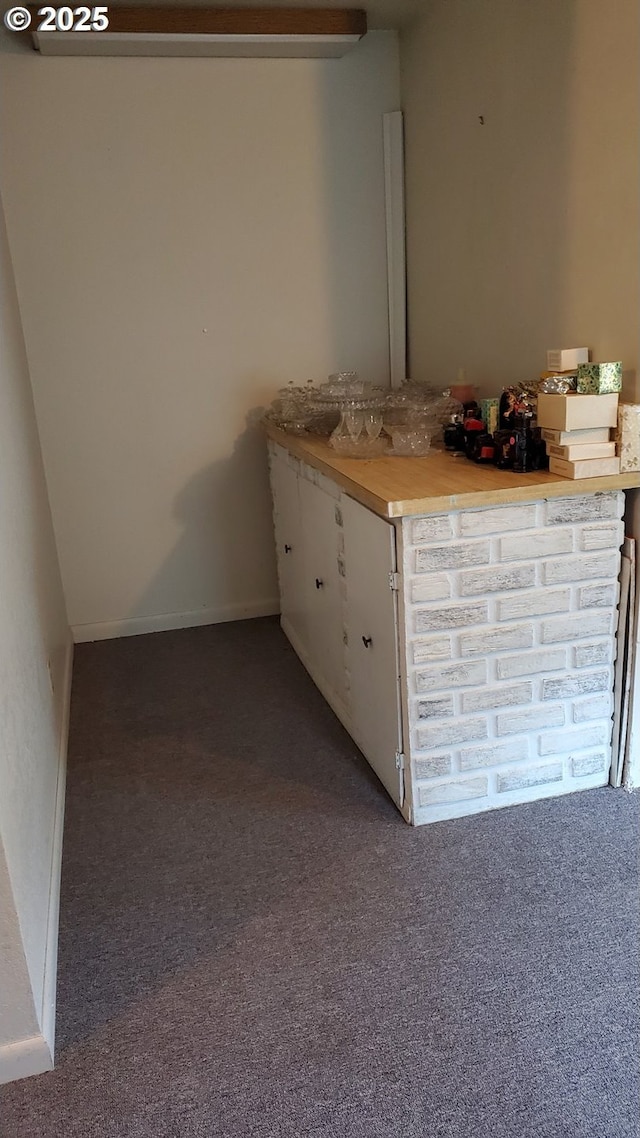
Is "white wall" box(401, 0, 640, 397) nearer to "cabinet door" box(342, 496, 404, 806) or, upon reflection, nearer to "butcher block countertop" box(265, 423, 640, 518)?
"butcher block countertop" box(265, 423, 640, 518)

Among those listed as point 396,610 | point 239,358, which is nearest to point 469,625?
point 396,610

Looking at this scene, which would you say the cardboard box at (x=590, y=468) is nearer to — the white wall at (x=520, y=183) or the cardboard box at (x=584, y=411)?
the cardboard box at (x=584, y=411)

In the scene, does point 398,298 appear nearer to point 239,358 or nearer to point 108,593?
point 239,358

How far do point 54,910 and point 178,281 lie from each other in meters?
2.21

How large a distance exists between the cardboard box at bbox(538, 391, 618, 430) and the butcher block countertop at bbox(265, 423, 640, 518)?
0.12 meters

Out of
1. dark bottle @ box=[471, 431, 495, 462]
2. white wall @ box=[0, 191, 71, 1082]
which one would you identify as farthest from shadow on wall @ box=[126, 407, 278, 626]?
dark bottle @ box=[471, 431, 495, 462]

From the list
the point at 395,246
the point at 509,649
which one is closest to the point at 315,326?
the point at 395,246

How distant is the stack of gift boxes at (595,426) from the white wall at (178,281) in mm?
1527

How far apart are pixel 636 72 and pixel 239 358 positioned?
176cm

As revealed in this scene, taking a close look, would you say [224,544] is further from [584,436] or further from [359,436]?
[584,436]

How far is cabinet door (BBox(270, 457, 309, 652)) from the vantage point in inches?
112

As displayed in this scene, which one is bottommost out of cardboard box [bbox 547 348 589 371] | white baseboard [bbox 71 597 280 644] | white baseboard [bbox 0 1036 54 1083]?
white baseboard [bbox 71 597 280 644]

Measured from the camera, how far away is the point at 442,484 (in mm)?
1927

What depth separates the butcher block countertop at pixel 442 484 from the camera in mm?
1815
